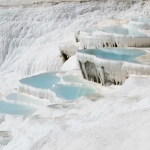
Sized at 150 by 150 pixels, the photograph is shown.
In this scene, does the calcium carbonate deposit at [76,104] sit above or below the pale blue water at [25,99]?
above

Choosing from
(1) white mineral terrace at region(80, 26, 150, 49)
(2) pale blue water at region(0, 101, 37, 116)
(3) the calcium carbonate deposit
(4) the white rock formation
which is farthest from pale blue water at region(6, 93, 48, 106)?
(1) white mineral terrace at region(80, 26, 150, 49)

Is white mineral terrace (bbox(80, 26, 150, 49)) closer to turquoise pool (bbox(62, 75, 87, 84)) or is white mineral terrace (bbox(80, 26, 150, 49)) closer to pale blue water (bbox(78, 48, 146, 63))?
pale blue water (bbox(78, 48, 146, 63))

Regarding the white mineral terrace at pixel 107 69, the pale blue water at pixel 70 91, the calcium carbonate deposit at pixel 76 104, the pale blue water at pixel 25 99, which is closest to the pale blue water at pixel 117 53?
the white mineral terrace at pixel 107 69

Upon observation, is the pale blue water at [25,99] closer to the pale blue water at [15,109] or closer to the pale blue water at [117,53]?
the pale blue water at [15,109]

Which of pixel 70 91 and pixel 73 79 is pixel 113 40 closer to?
pixel 73 79

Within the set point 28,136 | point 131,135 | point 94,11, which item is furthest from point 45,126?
point 94,11

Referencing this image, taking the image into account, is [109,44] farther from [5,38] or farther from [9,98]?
[5,38]

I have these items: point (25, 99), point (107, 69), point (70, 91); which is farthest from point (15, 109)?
point (107, 69)
